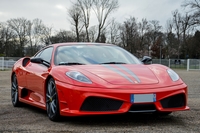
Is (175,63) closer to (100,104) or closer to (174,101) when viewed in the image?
(174,101)

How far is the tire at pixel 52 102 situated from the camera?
15.0 ft

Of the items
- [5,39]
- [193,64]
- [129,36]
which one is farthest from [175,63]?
[5,39]

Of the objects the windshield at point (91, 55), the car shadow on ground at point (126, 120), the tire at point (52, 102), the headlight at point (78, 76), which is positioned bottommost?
the car shadow on ground at point (126, 120)

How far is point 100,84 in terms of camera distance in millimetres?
4223

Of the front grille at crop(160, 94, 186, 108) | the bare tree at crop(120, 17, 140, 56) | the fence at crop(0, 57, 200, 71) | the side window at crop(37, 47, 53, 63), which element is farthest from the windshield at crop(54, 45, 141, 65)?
the bare tree at crop(120, 17, 140, 56)

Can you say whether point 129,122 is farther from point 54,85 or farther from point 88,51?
point 88,51

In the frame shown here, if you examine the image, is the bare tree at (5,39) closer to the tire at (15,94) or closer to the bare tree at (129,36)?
the bare tree at (129,36)

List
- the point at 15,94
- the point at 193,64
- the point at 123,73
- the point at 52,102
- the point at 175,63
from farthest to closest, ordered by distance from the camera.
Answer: the point at 175,63 < the point at 193,64 < the point at 15,94 < the point at 52,102 < the point at 123,73

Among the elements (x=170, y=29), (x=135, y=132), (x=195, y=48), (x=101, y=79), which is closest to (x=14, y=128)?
(x=101, y=79)

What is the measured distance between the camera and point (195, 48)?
73.6 meters

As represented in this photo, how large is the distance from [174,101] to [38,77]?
2.19m

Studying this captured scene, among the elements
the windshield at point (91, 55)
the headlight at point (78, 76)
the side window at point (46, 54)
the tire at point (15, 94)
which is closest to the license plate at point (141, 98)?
the headlight at point (78, 76)

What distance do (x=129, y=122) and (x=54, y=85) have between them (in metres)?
1.13

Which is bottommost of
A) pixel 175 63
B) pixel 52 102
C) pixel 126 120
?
pixel 175 63
